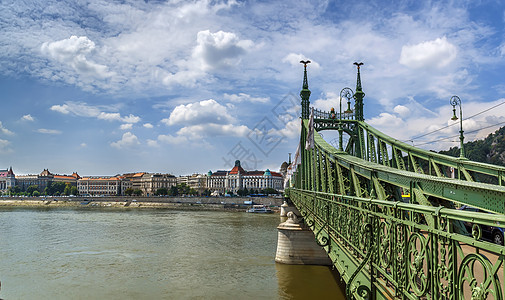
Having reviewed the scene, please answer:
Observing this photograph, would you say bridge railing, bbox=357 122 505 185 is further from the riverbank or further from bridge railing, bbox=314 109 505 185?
the riverbank

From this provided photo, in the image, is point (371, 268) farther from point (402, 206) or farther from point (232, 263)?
point (232, 263)

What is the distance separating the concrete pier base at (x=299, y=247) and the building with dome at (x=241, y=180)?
147820 mm

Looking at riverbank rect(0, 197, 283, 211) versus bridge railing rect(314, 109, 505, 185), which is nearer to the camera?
bridge railing rect(314, 109, 505, 185)

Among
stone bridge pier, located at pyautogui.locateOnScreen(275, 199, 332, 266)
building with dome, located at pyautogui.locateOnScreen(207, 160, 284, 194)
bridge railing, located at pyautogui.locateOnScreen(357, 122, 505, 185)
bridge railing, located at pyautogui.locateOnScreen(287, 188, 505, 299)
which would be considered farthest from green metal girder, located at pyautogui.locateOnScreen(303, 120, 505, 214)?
building with dome, located at pyautogui.locateOnScreen(207, 160, 284, 194)

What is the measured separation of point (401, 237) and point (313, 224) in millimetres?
8219

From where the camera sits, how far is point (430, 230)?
3.87m

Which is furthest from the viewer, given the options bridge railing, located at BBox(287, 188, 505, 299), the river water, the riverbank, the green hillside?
the riverbank

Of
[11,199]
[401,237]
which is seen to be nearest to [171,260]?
[401,237]

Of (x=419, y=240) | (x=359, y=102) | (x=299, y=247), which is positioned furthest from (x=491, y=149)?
(x=419, y=240)

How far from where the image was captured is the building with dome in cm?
17188

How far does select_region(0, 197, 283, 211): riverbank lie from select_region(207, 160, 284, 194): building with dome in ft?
204

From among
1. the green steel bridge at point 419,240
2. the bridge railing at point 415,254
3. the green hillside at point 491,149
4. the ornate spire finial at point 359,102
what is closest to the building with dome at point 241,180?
the green hillside at point 491,149

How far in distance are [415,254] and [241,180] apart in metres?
171

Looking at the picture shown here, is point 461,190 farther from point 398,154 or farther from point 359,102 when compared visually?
point 359,102
